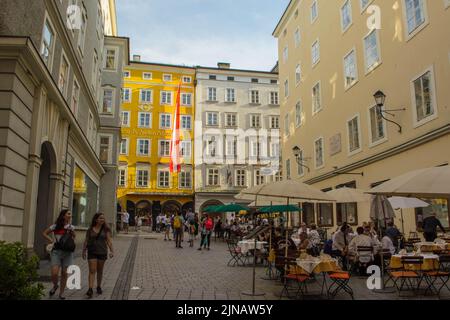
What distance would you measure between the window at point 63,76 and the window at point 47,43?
1463 mm

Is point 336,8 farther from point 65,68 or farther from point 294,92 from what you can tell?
point 65,68

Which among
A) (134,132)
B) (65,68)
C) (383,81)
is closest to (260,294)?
(65,68)

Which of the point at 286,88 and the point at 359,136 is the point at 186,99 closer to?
the point at 286,88

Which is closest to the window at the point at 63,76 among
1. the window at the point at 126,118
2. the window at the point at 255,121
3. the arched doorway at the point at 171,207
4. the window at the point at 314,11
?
the window at the point at 314,11

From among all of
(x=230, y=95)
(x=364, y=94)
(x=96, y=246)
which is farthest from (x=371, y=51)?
(x=230, y=95)

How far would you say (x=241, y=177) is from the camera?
5131cm

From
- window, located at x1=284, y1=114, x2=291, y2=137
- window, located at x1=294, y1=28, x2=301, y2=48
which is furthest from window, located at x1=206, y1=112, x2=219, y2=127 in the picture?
window, located at x1=294, y1=28, x2=301, y2=48

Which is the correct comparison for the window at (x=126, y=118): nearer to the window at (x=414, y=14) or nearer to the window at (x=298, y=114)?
the window at (x=298, y=114)

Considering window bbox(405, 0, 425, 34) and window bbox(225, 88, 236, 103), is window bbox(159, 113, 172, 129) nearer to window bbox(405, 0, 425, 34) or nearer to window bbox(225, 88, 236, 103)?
window bbox(225, 88, 236, 103)

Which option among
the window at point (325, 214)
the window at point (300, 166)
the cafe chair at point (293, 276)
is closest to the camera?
the cafe chair at point (293, 276)

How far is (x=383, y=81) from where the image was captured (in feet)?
62.5

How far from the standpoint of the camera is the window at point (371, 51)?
1981cm

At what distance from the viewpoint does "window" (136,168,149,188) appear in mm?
49281
